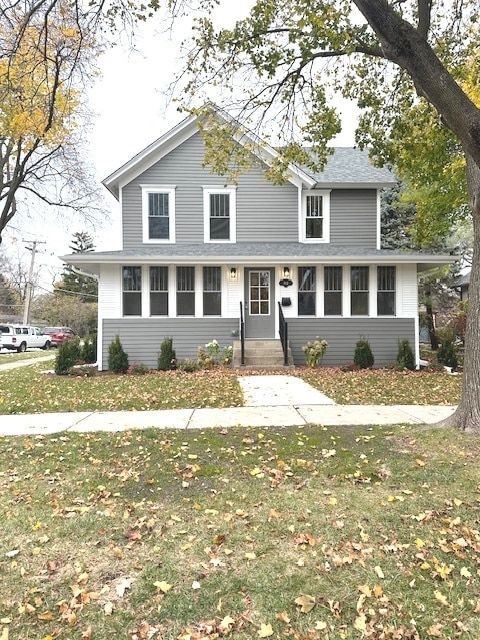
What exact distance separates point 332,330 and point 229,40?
849 centimetres

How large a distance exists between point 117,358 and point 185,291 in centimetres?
294

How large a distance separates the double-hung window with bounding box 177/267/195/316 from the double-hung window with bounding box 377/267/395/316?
234 inches

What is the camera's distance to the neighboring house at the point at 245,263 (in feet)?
41.1

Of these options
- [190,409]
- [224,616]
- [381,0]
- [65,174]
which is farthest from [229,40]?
[65,174]

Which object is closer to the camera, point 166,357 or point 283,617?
point 283,617

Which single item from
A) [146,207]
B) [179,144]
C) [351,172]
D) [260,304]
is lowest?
[260,304]

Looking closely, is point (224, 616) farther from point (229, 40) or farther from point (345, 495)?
point (229, 40)

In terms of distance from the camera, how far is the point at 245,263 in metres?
12.2

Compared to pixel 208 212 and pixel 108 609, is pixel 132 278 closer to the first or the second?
pixel 208 212

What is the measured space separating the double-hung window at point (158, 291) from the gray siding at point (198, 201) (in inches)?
54.6

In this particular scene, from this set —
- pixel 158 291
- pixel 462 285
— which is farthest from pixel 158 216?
pixel 462 285

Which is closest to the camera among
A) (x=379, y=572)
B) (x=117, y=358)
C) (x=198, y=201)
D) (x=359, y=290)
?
(x=379, y=572)

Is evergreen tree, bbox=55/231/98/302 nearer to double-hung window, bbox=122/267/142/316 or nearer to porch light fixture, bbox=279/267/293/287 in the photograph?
double-hung window, bbox=122/267/142/316

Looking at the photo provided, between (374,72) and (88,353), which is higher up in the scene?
(374,72)
